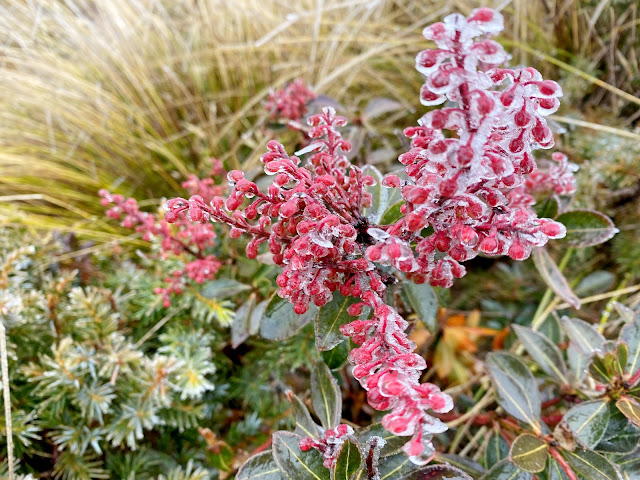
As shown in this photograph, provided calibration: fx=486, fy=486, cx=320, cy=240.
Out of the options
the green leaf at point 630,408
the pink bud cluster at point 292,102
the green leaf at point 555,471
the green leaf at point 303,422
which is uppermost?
the pink bud cluster at point 292,102

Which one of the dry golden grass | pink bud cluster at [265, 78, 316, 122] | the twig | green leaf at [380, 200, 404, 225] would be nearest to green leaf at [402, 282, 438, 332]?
green leaf at [380, 200, 404, 225]

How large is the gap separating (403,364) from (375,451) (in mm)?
171

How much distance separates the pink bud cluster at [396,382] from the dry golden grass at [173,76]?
44.2 inches

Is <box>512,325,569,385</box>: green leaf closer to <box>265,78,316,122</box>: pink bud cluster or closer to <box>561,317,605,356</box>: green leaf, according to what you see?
<box>561,317,605,356</box>: green leaf

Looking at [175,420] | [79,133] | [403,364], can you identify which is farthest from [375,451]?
[79,133]

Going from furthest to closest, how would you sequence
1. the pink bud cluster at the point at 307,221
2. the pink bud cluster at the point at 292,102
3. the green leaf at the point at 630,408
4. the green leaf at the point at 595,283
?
the green leaf at the point at 595,283 < the pink bud cluster at the point at 292,102 < the green leaf at the point at 630,408 < the pink bud cluster at the point at 307,221

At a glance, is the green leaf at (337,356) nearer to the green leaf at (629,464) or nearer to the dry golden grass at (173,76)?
the green leaf at (629,464)

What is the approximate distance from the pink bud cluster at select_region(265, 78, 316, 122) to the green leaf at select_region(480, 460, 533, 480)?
0.76 meters

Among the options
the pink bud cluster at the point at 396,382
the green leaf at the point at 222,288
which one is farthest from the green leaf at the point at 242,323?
the pink bud cluster at the point at 396,382

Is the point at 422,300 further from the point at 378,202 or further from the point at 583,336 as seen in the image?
the point at 583,336

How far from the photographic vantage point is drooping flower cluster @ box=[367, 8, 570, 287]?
42 centimetres

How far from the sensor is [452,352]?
1357mm

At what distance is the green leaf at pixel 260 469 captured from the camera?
680 mm

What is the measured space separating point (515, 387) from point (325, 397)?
0.33 m
